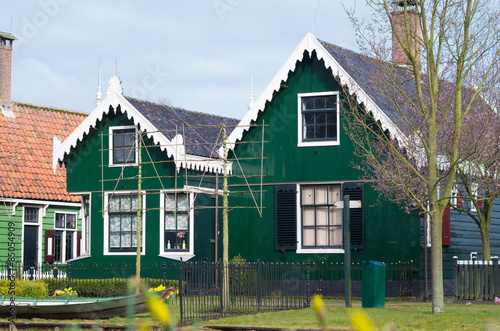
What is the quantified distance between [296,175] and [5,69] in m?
16.8

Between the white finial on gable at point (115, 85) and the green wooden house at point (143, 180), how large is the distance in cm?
3

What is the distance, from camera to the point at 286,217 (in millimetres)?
24766

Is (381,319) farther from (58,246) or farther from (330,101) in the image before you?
(58,246)

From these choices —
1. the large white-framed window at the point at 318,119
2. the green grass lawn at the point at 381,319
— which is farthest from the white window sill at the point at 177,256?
the green grass lawn at the point at 381,319

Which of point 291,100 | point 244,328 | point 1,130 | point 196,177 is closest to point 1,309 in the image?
point 244,328

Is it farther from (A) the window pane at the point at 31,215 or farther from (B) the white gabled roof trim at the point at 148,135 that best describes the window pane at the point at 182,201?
(A) the window pane at the point at 31,215

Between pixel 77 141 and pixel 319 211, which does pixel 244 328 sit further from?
pixel 77 141

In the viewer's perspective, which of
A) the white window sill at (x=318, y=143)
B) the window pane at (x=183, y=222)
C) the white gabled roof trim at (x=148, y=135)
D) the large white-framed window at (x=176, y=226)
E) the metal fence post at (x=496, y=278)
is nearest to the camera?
the metal fence post at (x=496, y=278)

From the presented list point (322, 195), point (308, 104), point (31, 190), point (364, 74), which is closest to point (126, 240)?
point (322, 195)

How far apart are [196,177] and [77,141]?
4.75 meters

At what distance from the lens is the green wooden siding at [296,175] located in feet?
77.0

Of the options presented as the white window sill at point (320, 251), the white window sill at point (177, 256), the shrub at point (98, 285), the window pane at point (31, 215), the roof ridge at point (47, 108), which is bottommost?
the shrub at point (98, 285)

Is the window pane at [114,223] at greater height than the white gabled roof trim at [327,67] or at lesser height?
lesser

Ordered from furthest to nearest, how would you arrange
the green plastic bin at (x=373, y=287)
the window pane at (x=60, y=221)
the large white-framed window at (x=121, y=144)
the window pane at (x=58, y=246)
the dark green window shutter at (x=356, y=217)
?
the window pane at (x=60, y=221)
the window pane at (x=58, y=246)
the large white-framed window at (x=121, y=144)
the dark green window shutter at (x=356, y=217)
the green plastic bin at (x=373, y=287)
